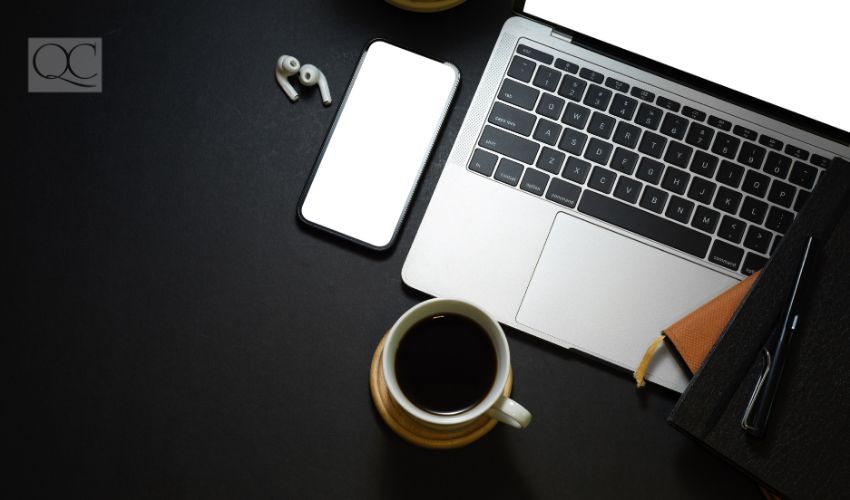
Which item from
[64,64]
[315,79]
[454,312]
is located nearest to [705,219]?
[454,312]

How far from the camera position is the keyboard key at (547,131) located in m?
0.71

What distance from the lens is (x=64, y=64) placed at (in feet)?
2.48

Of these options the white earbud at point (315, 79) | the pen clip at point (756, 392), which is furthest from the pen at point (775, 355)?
the white earbud at point (315, 79)

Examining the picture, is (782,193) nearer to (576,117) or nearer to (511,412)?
(576,117)

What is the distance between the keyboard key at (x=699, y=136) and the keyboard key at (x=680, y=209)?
0.20ft

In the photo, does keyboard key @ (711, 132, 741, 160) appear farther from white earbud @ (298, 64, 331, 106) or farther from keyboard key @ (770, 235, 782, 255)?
white earbud @ (298, 64, 331, 106)

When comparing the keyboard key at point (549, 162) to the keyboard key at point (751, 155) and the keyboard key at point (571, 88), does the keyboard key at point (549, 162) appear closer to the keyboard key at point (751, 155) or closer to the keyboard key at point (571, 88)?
the keyboard key at point (571, 88)

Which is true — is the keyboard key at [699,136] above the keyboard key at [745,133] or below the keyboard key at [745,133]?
below

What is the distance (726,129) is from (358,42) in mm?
380

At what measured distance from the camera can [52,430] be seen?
2.24 ft

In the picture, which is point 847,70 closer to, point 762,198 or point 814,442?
point 762,198

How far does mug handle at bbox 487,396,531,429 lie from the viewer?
0.60 metres

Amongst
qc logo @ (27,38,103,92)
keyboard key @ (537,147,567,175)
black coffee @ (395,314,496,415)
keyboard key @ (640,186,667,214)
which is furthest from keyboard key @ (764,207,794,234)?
qc logo @ (27,38,103,92)

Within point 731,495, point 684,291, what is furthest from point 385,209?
point 731,495
